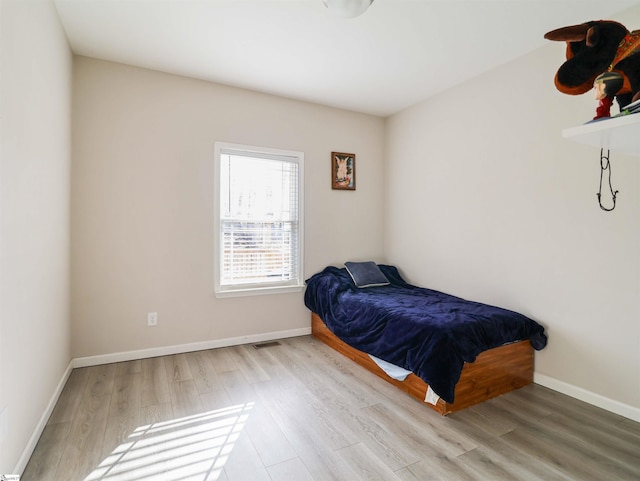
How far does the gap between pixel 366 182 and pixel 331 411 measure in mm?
2795

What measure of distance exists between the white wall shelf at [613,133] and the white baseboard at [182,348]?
3.19 metres

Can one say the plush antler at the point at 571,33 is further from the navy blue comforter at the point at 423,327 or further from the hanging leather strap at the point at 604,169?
the navy blue comforter at the point at 423,327

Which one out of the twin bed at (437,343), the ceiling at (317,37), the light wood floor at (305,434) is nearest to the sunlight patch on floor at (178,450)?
the light wood floor at (305,434)

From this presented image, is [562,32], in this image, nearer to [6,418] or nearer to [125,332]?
[6,418]

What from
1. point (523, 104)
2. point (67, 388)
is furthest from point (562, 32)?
point (67, 388)

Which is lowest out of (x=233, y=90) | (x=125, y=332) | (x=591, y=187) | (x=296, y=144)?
(x=125, y=332)

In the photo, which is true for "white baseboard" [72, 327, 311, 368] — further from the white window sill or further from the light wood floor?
the white window sill

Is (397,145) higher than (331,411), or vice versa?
(397,145)

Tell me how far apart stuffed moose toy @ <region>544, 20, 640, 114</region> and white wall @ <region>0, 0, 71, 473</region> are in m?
2.16

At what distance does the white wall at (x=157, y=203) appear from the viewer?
114 inches

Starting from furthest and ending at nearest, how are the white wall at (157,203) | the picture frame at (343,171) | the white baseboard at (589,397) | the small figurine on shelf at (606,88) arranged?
the picture frame at (343,171) → the white wall at (157,203) → the white baseboard at (589,397) → the small figurine on shelf at (606,88)

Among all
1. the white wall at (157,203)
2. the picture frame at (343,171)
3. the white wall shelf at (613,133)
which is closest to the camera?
the white wall shelf at (613,133)

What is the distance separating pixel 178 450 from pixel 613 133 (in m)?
2.37

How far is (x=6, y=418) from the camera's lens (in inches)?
57.3
